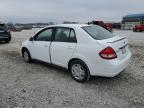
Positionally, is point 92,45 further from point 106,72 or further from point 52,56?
point 52,56

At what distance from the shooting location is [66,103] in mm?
3902

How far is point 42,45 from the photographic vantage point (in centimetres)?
605

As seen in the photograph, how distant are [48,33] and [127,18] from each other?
46.2m

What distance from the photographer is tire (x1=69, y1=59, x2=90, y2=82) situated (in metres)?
4.78

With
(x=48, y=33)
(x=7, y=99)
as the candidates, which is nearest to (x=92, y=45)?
(x=48, y=33)

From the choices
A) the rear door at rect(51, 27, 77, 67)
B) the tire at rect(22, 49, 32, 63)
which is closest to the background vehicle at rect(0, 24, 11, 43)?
the tire at rect(22, 49, 32, 63)

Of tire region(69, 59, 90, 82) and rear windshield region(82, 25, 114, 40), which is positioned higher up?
rear windshield region(82, 25, 114, 40)

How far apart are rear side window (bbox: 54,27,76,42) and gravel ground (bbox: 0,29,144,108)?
1172 mm

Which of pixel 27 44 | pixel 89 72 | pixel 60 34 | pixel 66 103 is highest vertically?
pixel 60 34

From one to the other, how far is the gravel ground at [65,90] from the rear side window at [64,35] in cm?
117

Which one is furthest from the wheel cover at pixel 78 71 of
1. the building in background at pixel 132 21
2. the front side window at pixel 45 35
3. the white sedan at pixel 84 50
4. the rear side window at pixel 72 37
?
the building in background at pixel 132 21

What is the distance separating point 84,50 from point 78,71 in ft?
2.27

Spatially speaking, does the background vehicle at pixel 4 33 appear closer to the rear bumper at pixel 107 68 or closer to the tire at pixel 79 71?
the tire at pixel 79 71

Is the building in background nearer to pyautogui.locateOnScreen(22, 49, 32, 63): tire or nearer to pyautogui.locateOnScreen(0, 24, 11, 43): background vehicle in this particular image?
pyautogui.locateOnScreen(0, 24, 11, 43): background vehicle
